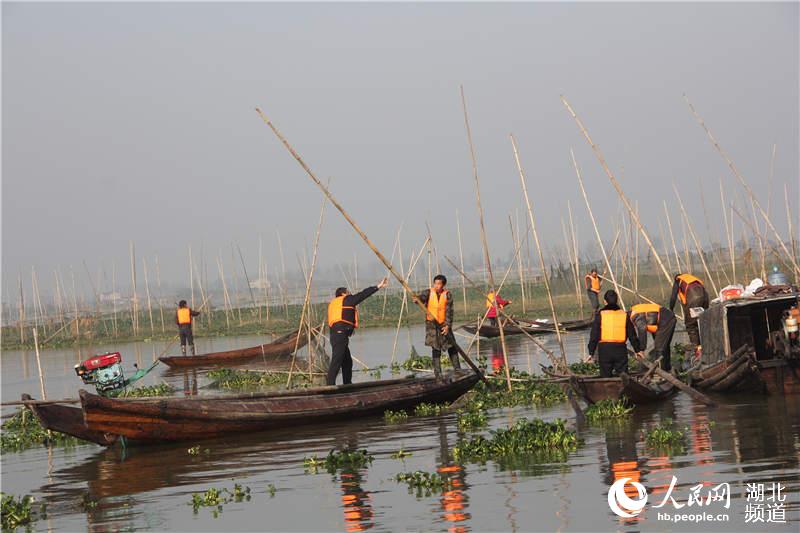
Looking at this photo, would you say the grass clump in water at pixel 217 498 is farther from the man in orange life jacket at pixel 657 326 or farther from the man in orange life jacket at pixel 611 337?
the man in orange life jacket at pixel 657 326

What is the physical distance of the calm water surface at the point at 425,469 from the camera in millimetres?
7586

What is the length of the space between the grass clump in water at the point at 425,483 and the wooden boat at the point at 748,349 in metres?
5.56

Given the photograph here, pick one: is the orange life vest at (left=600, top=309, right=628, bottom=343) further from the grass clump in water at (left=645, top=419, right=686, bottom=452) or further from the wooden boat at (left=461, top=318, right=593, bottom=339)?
the wooden boat at (left=461, top=318, right=593, bottom=339)

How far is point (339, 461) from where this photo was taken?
10227mm

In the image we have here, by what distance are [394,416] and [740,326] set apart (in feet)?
16.5

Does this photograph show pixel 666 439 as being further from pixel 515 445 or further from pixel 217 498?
pixel 217 498

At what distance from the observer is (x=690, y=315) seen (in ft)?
50.4

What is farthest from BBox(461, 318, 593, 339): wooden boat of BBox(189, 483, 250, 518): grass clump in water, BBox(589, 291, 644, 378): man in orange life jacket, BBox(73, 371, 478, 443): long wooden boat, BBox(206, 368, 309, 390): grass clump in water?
BBox(189, 483, 250, 518): grass clump in water

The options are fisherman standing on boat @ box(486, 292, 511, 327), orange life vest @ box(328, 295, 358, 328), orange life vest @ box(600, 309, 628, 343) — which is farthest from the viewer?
orange life vest @ box(328, 295, 358, 328)

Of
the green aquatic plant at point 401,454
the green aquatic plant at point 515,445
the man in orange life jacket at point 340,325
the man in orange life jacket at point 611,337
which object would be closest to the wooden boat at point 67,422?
the man in orange life jacket at point 340,325

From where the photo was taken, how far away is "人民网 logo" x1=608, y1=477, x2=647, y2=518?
737cm

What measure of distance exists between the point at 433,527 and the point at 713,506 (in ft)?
6.76

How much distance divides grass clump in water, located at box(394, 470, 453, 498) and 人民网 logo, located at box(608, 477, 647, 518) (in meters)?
1.49

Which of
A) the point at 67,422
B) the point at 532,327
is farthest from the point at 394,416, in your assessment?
the point at 532,327
